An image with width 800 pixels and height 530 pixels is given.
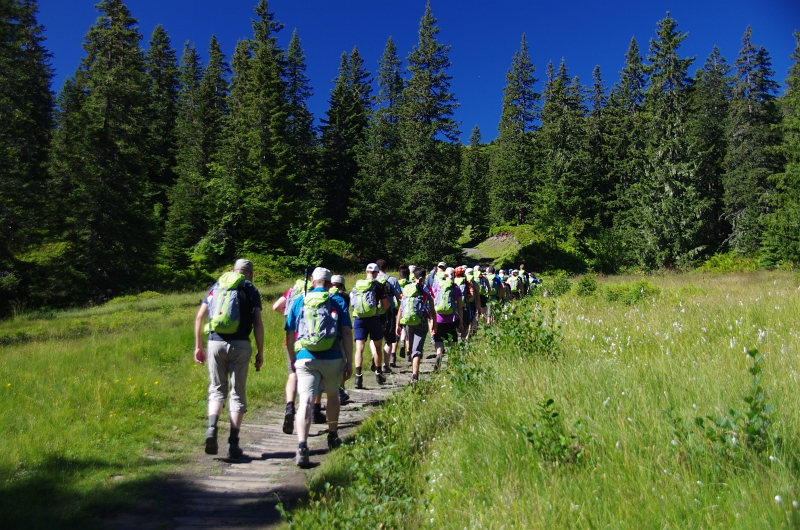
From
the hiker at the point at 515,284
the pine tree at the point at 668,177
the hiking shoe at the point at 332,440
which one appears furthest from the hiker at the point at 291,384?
the pine tree at the point at 668,177

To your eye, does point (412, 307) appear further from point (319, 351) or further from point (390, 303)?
point (319, 351)

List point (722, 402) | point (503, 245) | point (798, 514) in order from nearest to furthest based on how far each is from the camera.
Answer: point (798, 514)
point (722, 402)
point (503, 245)

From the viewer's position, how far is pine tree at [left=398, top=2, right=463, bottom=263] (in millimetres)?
32812

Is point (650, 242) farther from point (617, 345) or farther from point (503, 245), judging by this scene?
point (617, 345)

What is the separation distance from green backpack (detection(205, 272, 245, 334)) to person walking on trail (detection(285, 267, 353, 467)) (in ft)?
2.36

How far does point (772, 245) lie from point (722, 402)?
2990 cm

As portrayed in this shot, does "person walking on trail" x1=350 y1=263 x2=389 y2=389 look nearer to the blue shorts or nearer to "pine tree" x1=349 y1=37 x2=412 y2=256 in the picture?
the blue shorts

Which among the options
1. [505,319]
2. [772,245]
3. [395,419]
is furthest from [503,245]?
[395,419]

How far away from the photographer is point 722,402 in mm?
3768

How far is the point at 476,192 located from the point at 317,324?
56611mm

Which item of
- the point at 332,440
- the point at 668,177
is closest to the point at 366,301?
the point at 332,440

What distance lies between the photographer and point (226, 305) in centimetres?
534

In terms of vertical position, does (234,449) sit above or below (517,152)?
below

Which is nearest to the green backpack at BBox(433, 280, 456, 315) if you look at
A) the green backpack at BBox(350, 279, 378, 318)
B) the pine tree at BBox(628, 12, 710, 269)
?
the green backpack at BBox(350, 279, 378, 318)
